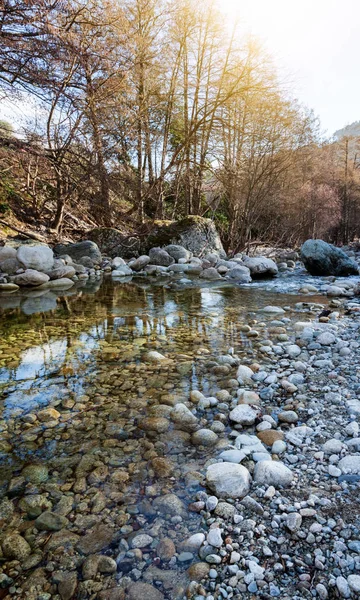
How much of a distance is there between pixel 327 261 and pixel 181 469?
8.48m

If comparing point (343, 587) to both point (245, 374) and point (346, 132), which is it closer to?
point (245, 374)

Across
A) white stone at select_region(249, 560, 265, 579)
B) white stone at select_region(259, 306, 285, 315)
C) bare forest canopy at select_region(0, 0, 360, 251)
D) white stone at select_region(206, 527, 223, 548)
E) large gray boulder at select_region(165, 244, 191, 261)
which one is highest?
bare forest canopy at select_region(0, 0, 360, 251)

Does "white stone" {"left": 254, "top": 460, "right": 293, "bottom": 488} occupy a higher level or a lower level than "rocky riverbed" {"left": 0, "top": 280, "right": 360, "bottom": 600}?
higher

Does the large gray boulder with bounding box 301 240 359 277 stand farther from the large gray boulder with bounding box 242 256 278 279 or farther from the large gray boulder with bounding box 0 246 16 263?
the large gray boulder with bounding box 0 246 16 263

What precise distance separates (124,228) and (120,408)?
952 centimetres

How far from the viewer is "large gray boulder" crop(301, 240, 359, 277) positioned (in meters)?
9.05

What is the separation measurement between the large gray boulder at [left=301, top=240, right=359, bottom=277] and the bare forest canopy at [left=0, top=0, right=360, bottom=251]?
2.88 metres

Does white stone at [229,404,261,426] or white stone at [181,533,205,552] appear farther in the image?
white stone at [229,404,261,426]

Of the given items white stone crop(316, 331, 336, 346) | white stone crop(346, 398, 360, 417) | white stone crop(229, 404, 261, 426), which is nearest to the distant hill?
white stone crop(316, 331, 336, 346)

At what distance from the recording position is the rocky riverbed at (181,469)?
1.18 meters

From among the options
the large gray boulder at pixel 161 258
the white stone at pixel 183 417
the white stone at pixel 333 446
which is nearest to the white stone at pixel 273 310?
the white stone at pixel 183 417

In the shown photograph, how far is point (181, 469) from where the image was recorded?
5.68ft

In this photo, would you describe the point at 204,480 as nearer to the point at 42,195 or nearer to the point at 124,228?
the point at 124,228

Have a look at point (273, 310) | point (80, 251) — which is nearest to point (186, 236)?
point (80, 251)
